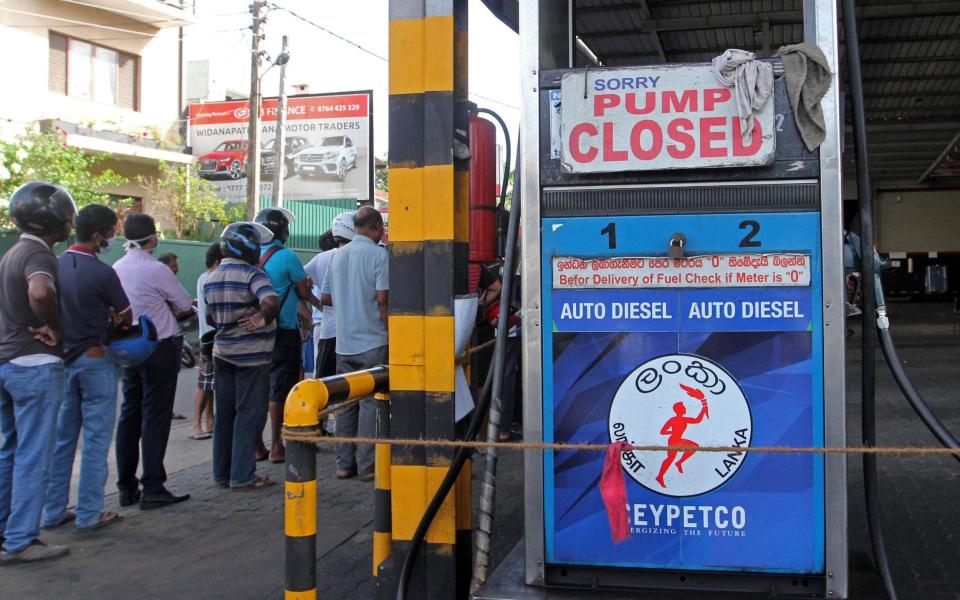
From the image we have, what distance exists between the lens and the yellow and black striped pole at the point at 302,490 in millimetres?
3043

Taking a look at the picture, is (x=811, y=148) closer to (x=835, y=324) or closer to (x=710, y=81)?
(x=710, y=81)

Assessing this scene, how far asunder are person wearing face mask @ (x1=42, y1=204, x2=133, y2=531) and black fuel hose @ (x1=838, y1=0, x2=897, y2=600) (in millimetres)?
4208

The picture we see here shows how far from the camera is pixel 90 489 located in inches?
218

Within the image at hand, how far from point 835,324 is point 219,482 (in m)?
4.76

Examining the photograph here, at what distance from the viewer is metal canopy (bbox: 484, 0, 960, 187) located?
6109 mm

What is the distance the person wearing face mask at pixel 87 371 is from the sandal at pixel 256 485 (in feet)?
3.34

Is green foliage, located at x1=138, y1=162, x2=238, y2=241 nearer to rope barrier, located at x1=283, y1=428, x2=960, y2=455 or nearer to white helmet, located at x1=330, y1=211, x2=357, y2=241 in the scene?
white helmet, located at x1=330, y1=211, x2=357, y2=241

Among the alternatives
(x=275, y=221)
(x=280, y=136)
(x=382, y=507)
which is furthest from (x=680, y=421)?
(x=280, y=136)

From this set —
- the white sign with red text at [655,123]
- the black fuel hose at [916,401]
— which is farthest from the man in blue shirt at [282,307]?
the black fuel hose at [916,401]

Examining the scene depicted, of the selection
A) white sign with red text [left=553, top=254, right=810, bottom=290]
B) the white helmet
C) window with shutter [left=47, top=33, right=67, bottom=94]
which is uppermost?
window with shutter [left=47, top=33, right=67, bottom=94]

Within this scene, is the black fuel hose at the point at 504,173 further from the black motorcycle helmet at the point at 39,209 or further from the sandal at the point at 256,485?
the sandal at the point at 256,485

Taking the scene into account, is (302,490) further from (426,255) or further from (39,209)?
(39,209)

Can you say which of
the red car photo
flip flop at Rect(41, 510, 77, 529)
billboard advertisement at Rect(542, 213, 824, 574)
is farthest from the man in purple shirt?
the red car photo

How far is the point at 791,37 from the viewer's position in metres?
7.52
